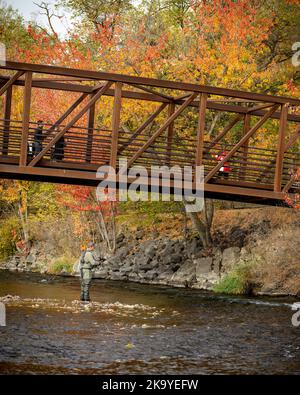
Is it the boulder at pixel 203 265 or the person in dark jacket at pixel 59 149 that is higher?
the person in dark jacket at pixel 59 149

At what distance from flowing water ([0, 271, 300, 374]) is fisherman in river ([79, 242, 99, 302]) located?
364mm

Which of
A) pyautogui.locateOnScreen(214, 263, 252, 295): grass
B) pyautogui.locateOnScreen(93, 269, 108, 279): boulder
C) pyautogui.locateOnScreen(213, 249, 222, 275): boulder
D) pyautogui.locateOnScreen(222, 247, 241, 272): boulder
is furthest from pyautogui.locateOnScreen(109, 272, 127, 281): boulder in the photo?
pyautogui.locateOnScreen(214, 263, 252, 295): grass

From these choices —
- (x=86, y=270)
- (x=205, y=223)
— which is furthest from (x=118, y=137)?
(x=205, y=223)

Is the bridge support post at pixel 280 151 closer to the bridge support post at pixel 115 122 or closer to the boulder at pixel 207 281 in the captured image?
the bridge support post at pixel 115 122

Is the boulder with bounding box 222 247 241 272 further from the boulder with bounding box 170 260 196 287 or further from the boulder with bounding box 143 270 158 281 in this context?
the boulder with bounding box 143 270 158 281

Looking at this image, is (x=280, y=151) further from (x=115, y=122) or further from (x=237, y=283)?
(x=237, y=283)

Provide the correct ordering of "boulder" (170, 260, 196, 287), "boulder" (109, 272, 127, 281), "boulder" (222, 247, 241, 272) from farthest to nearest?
"boulder" (109, 272, 127, 281) < "boulder" (170, 260, 196, 287) < "boulder" (222, 247, 241, 272)

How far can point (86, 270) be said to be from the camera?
25266 millimetres

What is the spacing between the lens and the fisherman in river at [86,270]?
81.9ft

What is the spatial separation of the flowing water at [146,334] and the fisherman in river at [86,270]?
36 cm

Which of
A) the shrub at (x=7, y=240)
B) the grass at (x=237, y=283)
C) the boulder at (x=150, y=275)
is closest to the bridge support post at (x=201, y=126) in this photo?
the grass at (x=237, y=283)

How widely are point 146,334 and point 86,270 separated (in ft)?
22.7

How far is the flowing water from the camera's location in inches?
596

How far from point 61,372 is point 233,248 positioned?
18.7 m
